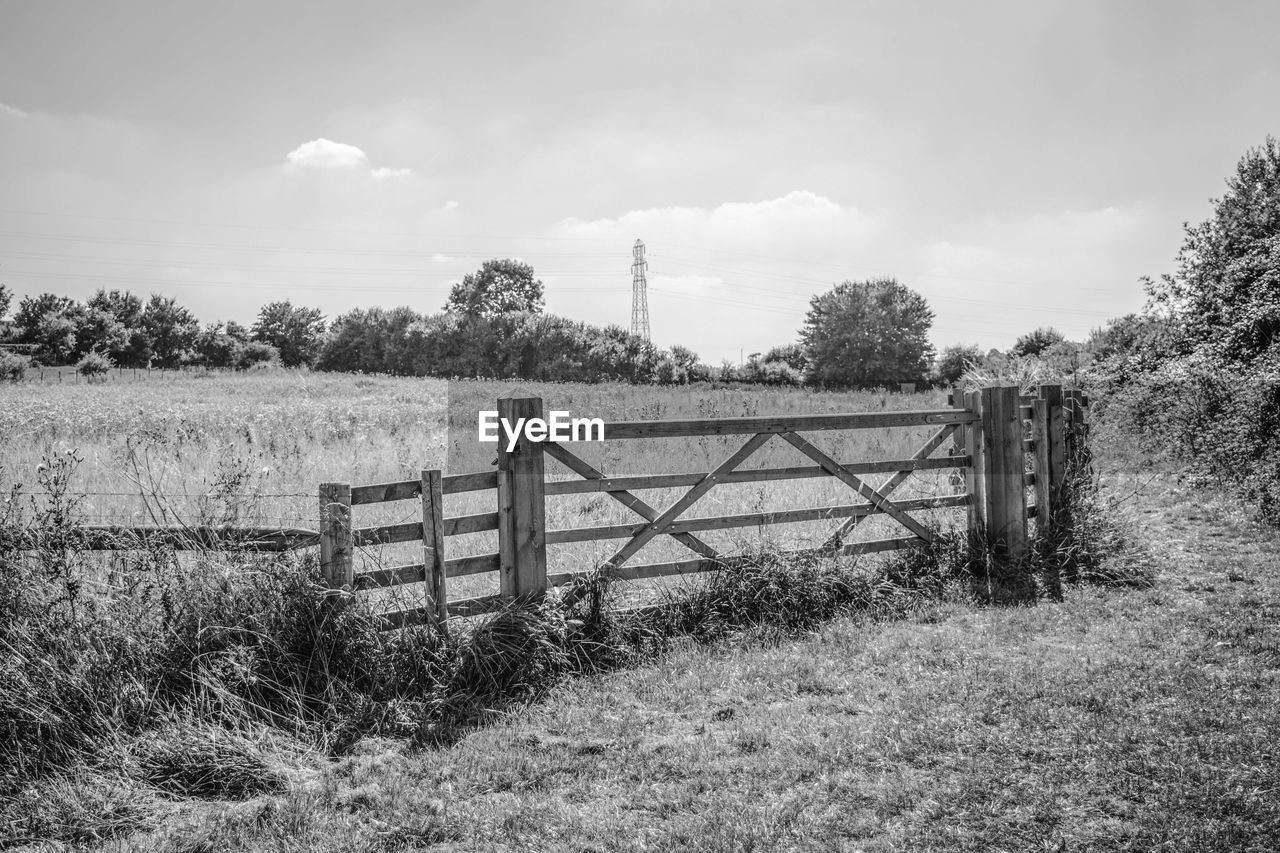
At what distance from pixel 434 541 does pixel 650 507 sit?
2331mm

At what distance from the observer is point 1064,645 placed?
5.84 m

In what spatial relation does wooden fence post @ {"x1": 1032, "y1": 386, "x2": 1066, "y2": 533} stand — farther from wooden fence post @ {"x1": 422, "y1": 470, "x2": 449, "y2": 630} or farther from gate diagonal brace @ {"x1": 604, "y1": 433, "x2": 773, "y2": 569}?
wooden fence post @ {"x1": 422, "y1": 470, "x2": 449, "y2": 630}

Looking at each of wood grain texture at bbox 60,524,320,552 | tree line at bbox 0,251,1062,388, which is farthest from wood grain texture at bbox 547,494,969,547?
tree line at bbox 0,251,1062,388

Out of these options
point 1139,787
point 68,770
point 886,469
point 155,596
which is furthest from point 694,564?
point 68,770

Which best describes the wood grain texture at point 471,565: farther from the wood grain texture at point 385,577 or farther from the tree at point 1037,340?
the tree at point 1037,340

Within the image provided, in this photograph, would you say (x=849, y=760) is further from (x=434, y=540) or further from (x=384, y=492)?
(x=384, y=492)

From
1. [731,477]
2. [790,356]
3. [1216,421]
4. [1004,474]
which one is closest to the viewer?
[731,477]

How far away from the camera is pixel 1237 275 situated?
44.5 ft

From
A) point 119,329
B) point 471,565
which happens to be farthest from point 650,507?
point 119,329

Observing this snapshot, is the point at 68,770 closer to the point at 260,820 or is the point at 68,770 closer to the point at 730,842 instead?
the point at 260,820

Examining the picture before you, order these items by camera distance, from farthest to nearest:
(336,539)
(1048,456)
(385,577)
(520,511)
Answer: (1048,456) → (520,511) → (385,577) → (336,539)

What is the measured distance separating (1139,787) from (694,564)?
127 inches

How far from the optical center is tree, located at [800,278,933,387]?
64000mm

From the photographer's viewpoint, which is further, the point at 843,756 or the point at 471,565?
the point at 471,565
